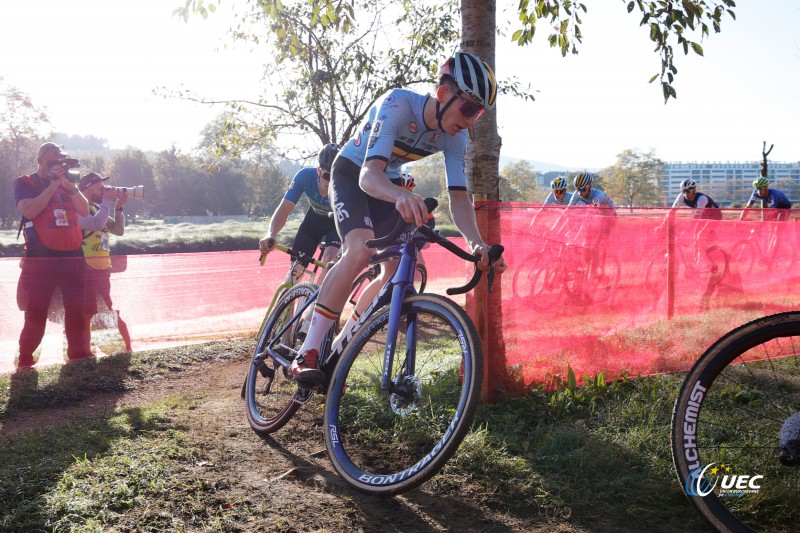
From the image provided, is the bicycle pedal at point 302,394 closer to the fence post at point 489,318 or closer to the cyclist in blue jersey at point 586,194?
the fence post at point 489,318

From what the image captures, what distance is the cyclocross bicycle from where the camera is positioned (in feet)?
9.05

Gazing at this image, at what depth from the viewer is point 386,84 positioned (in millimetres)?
11203

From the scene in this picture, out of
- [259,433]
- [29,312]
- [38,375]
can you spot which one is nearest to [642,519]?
[259,433]

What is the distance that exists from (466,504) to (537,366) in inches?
73.4

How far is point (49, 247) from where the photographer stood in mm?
6539

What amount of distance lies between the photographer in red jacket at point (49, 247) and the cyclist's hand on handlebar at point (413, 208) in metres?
5.03

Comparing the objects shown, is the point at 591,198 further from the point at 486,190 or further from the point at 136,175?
the point at 136,175

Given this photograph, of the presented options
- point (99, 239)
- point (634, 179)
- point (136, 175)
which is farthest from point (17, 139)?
point (634, 179)

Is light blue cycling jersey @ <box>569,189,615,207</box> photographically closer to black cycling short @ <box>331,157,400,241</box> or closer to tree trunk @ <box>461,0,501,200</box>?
tree trunk @ <box>461,0,501,200</box>

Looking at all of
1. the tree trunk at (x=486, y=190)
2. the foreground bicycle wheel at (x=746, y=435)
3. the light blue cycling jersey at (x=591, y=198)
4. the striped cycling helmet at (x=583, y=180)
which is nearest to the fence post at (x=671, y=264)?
the tree trunk at (x=486, y=190)

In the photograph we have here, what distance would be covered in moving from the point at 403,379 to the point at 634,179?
99.9 meters

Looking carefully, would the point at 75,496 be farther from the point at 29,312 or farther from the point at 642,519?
the point at 29,312

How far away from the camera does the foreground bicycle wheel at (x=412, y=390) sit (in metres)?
2.71

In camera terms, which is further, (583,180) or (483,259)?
(583,180)
